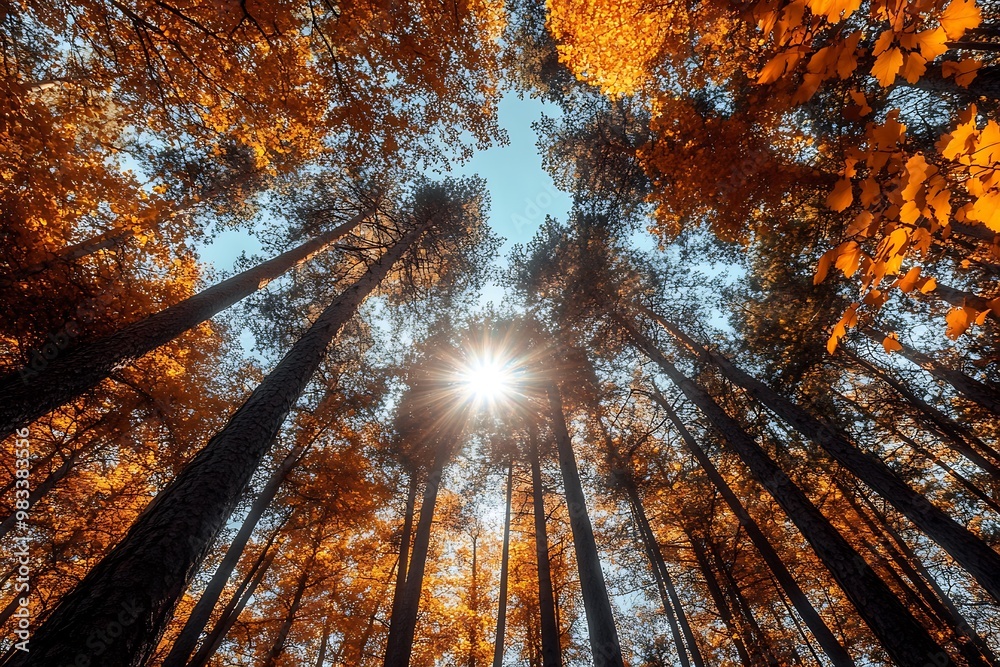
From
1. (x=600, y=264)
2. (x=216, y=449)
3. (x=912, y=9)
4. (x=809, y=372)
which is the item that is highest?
(x=600, y=264)

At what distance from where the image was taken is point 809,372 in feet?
28.1

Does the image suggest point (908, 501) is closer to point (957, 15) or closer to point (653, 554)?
point (957, 15)

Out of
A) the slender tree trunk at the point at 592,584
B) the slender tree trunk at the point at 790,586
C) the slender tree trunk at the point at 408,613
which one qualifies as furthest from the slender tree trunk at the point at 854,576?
the slender tree trunk at the point at 408,613

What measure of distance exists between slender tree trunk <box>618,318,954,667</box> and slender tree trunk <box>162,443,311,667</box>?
30.7ft

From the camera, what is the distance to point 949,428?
8031mm

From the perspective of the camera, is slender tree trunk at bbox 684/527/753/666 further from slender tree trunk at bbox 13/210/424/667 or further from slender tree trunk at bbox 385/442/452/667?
slender tree trunk at bbox 13/210/424/667

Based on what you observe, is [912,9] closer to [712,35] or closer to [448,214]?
[712,35]

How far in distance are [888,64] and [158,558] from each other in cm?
389

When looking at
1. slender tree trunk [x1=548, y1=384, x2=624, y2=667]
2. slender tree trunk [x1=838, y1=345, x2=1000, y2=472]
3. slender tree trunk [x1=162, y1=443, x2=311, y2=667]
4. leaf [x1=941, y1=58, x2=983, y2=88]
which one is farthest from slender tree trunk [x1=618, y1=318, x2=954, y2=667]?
slender tree trunk [x1=162, y1=443, x2=311, y2=667]

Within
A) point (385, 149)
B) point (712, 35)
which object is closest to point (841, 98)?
point (712, 35)

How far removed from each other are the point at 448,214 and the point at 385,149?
365cm

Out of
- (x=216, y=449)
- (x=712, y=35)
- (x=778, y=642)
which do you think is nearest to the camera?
(x=216, y=449)

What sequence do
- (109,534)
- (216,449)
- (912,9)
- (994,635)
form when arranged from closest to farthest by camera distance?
(912,9)
(216,449)
(109,534)
(994,635)

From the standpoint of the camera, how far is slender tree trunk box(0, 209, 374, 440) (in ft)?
11.1
